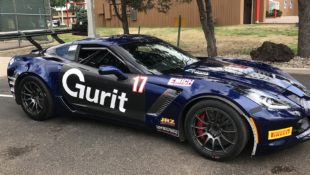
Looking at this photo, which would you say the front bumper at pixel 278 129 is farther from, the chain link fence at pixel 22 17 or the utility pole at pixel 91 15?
the chain link fence at pixel 22 17

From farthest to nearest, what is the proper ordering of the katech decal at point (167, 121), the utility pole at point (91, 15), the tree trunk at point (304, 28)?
the utility pole at point (91, 15) → the tree trunk at point (304, 28) → the katech decal at point (167, 121)

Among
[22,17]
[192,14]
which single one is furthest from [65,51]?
[192,14]

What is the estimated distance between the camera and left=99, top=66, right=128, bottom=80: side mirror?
14.3 feet

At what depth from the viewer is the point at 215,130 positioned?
3885 mm

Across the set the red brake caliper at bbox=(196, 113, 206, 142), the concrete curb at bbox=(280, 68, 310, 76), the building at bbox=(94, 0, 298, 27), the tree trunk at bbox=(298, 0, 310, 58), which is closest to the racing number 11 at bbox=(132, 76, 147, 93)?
the red brake caliper at bbox=(196, 113, 206, 142)

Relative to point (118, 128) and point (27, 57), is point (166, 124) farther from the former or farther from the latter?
point (27, 57)

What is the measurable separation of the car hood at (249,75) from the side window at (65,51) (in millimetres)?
1646

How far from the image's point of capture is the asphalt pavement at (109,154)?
3785mm

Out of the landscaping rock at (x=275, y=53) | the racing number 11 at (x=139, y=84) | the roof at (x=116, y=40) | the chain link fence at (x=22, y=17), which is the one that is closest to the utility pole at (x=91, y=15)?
the chain link fence at (x=22, y=17)

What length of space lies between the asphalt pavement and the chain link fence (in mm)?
12141

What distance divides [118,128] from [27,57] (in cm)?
182

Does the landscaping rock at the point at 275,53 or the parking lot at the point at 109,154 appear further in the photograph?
the landscaping rock at the point at 275,53

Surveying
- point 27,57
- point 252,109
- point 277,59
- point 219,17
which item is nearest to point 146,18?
point 219,17

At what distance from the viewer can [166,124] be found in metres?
4.18
